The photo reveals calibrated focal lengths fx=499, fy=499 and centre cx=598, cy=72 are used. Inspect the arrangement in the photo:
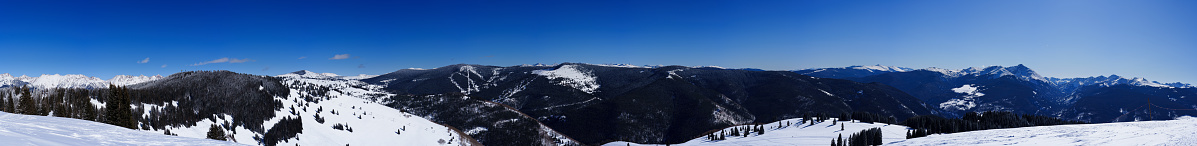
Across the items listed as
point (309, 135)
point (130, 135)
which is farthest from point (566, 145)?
point (130, 135)

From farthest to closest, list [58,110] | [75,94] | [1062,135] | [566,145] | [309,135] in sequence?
1. [566,145]
2. [309,135]
3. [75,94]
4. [58,110]
5. [1062,135]

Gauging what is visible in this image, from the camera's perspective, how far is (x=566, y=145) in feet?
589

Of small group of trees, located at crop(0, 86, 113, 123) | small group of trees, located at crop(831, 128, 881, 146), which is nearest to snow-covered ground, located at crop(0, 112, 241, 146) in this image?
small group of trees, located at crop(0, 86, 113, 123)

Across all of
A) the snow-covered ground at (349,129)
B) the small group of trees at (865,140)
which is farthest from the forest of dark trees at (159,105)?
the small group of trees at (865,140)

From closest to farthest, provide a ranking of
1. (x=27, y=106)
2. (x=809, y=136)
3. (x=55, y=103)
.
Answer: (x=27, y=106)
(x=809, y=136)
(x=55, y=103)

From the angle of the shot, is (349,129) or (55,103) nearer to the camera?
(55,103)

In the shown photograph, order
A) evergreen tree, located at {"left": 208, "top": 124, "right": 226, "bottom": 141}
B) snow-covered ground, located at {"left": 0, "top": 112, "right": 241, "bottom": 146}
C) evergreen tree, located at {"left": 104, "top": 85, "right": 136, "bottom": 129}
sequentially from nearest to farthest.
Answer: snow-covered ground, located at {"left": 0, "top": 112, "right": 241, "bottom": 146} < evergreen tree, located at {"left": 104, "top": 85, "right": 136, "bottom": 129} < evergreen tree, located at {"left": 208, "top": 124, "right": 226, "bottom": 141}

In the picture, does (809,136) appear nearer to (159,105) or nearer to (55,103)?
(55,103)

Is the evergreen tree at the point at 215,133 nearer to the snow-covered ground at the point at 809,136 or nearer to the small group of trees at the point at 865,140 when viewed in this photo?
the snow-covered ground at the point at 809,136

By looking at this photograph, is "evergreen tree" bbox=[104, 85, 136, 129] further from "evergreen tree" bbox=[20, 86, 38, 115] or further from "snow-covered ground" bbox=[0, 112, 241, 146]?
"snow-covered ground" bbox=[0, 112, 241, 146]

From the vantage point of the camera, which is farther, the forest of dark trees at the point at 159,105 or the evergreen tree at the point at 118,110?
the forest of dark trees at the point at 159,105

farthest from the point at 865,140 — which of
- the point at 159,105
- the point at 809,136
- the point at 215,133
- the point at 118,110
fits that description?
Answer: the point at 159,105

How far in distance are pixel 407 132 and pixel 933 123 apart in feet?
376

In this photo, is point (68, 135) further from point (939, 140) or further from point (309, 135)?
point (309, 135)
